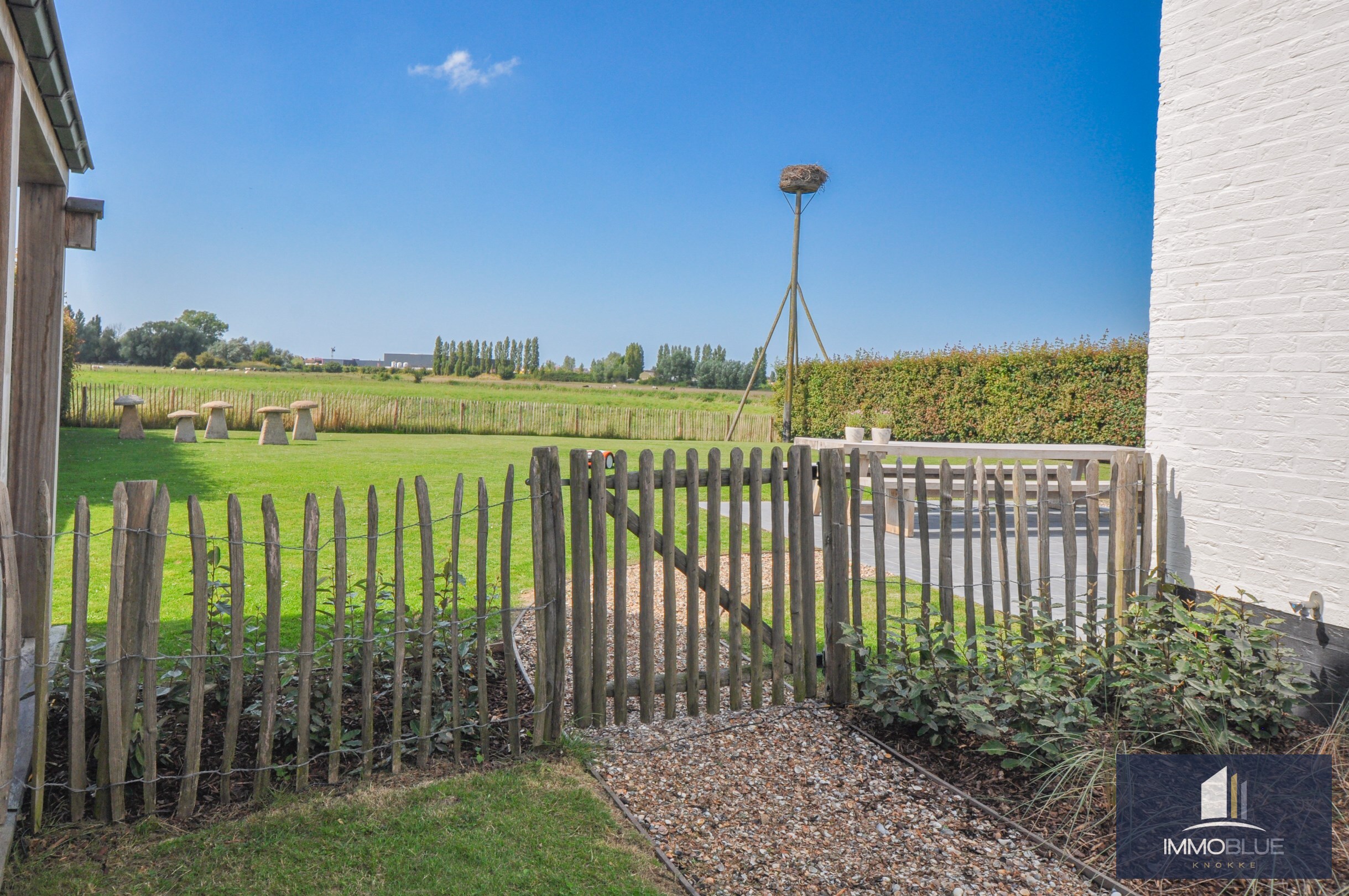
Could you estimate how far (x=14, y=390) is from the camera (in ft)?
13.7

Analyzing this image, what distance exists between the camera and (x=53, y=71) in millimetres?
3516

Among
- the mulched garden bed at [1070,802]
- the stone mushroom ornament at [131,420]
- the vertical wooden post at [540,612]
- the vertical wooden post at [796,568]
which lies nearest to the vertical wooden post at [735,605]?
the vertical wooden post at [796,568]

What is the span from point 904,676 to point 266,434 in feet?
60.9

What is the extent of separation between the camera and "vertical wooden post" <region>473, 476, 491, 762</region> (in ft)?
10.9

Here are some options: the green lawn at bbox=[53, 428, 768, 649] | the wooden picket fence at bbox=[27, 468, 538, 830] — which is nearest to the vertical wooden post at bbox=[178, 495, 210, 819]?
the wooden picket fence at bbox=[27, 468, 538, 830]

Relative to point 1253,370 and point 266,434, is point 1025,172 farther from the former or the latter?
point 1253,370

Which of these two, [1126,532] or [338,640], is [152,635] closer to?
[338,640]

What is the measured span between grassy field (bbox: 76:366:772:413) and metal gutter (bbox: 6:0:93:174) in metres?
27.2

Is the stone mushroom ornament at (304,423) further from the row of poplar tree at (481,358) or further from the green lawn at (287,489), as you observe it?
the row of poplar tree at (481,358)

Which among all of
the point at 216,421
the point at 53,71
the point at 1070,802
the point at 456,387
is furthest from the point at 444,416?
the point at 1070,802

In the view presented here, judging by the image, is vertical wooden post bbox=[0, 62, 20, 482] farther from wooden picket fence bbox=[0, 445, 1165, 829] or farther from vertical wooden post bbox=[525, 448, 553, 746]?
vertical wooden post bbox=[525, 448, 553, 746]

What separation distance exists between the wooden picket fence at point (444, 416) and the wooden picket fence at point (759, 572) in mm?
20664

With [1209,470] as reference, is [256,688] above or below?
below

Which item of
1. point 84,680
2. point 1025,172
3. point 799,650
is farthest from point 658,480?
point 1025,172
